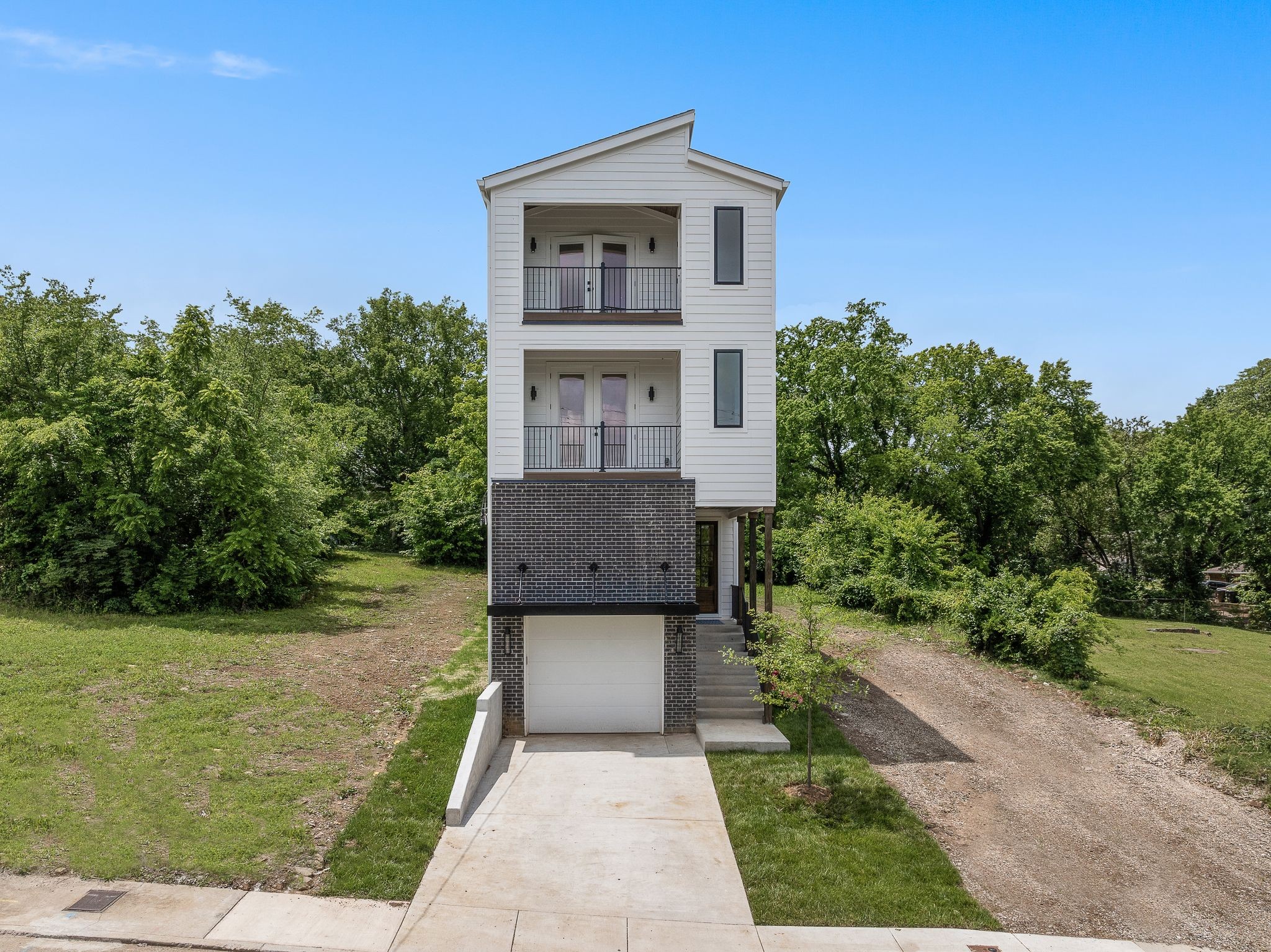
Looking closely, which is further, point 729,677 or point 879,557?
point 879,557

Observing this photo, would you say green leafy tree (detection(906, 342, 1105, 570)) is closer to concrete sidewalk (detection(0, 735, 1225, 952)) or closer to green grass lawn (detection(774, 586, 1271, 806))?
green grass lawn (detection(774, 586, 1271, 806))

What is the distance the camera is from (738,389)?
14.4 meters

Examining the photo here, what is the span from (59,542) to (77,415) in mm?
3393

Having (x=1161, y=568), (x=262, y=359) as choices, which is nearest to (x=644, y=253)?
(x=262, y=359)

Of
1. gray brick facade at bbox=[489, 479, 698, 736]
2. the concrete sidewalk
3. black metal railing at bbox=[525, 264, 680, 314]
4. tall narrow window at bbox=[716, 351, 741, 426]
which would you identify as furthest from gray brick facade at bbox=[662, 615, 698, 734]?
black metal railing at bbox=[525, 264, 680, 314]

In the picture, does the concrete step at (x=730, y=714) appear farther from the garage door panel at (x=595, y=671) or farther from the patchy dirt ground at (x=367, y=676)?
the patchy dirt ground at (x=367, y=676)

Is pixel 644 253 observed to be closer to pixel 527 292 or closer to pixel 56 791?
pixel 527 292

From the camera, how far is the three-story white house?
13500 millimetres

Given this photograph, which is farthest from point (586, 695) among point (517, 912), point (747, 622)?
point (517, 912)

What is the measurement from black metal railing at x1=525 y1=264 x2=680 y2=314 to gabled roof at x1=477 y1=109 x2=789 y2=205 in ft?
6.39

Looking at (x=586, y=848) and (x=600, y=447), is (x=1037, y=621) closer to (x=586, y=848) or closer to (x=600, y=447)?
(x=600, y=447)

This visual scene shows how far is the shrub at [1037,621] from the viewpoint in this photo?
56.5 feet

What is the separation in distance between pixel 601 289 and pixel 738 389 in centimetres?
368

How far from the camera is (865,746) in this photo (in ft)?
42.6
